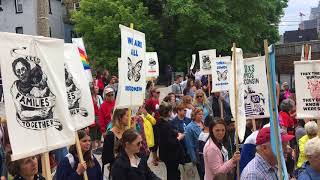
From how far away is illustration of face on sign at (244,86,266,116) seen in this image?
Result: 681 cm

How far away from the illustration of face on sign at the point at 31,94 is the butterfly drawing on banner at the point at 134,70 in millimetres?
2220

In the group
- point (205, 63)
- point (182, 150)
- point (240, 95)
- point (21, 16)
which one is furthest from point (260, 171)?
point (21, 16)

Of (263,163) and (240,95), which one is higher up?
(240,95)

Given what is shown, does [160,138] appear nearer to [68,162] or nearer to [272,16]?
[68,162]

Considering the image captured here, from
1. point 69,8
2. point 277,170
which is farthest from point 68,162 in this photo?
point 69,8

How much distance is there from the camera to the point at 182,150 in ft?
26.2

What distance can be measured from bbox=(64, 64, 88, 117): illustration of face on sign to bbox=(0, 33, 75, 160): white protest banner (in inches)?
36.5

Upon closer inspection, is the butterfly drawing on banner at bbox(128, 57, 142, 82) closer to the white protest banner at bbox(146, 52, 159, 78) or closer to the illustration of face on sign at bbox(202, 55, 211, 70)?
the illustration of face on sign at bbox(202, 55, 211, 70)

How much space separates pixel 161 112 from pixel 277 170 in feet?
13.2

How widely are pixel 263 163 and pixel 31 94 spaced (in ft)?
6.99

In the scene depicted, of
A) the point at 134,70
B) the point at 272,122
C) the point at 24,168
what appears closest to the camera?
the point at 272,122

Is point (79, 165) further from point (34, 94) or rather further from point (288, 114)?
point (288, 114)

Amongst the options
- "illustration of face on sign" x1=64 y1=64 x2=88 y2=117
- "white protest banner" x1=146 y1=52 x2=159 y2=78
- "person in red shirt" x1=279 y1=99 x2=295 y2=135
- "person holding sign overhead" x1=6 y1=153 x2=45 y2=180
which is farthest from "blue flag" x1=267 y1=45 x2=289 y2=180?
"white protest banner" x1=146 y1=52 x2=159 y2=78

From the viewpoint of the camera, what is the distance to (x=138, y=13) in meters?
34.1
